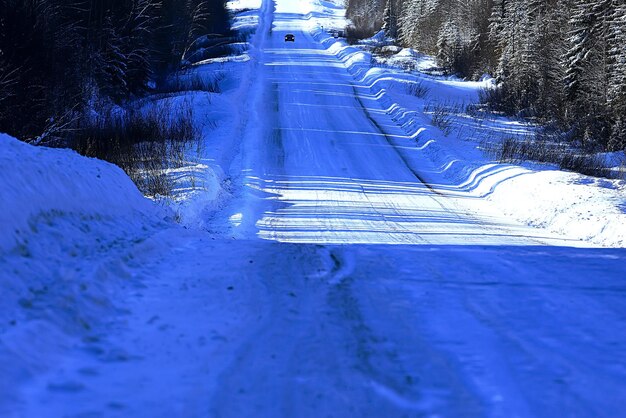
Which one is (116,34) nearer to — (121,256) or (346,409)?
(121,256)

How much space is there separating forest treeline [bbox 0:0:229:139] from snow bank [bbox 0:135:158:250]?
6.15m

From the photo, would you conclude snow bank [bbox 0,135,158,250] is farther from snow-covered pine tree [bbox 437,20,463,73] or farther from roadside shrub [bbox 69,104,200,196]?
snow-covered pine tree [bbox 437,20,463,73]

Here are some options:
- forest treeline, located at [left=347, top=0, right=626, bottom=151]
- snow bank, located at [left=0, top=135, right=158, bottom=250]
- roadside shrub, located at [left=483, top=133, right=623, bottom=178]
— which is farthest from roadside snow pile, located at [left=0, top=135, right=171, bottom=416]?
forest treeline, located at [left=347, top=0, right=626, bottom=151]

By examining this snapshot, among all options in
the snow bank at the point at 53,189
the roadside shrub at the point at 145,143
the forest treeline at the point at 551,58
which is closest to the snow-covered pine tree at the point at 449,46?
the forest treeline at the point at 551,58

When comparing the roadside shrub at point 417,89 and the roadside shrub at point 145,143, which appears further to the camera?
the roadside shrub at point 417,89

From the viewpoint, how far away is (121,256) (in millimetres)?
4414

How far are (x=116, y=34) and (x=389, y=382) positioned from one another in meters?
28.2

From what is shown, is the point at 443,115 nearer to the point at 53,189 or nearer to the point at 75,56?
the point at 75,56

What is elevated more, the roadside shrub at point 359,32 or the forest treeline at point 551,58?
the roadside shrub at point 359,32

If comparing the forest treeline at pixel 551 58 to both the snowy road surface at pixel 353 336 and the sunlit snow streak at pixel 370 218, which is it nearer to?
the sunlit snow streak at pixel 370 218

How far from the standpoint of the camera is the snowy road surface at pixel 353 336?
2725 millimetres

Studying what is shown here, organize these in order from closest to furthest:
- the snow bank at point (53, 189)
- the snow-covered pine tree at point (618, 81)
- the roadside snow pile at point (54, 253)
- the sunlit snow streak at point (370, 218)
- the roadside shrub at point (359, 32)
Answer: the roadside snow pile at point (54, 253) < the snow bank at point (53, 189) < the sunlit snow streak at point (370, 218) < the snow-covered pine tree at point (618, 81) < the roadside shrub at point (359, 32)

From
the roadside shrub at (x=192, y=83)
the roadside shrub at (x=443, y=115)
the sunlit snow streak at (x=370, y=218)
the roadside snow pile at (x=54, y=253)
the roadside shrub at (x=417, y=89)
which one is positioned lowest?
the sunlit snow streak at (x=370, y=218)

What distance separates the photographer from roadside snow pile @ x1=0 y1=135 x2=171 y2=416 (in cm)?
287
